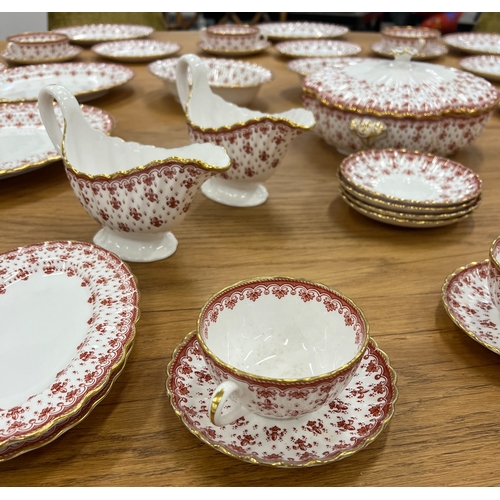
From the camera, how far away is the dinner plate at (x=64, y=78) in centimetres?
126

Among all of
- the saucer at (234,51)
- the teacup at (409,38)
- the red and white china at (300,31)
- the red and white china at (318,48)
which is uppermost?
the teacup at (409,38)

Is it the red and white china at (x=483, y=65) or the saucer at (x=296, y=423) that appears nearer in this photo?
the saucer at (x=296, y=423)

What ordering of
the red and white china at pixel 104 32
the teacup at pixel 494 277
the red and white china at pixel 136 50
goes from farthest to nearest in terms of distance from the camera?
the red and white china at pixel 104 32 → the red and white china at pixel 136 50 → the teacup at pixel 494 277

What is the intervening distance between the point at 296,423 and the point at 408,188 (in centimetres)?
50

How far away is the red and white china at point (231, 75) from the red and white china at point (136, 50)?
230 millimetres

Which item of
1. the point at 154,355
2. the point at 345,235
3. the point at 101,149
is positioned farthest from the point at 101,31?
the point at 154,355

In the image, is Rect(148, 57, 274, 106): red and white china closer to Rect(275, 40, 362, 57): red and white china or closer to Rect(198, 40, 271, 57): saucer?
Rect(198, 40, 271, 57): saucer

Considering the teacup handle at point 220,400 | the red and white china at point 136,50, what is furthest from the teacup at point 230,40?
the teacup handle at point 220,400

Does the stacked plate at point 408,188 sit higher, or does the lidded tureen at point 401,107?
the lidded tureen at point 401,107

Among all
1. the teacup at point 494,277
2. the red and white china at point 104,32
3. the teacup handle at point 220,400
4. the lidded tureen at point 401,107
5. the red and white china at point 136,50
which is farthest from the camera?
the red and white china at point 104,32

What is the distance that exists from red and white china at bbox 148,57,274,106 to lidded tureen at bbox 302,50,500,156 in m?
0.24

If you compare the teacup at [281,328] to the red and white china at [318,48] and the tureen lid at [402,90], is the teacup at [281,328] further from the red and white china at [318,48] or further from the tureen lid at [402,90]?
the red and white china at [318,48]

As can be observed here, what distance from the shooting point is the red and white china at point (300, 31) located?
6.09 ft

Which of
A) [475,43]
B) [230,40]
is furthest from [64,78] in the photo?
[475,43]
